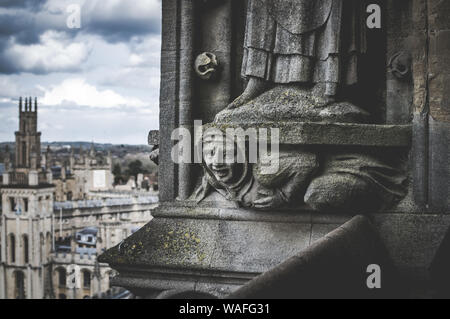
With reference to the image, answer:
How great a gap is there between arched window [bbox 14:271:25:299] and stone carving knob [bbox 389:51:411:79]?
6597cm

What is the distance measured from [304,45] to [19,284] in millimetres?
66878

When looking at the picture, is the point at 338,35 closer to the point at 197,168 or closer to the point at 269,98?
the point at 269,98

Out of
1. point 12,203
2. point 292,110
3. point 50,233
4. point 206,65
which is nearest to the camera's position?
point 292,110

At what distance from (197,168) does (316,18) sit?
1.09 metres

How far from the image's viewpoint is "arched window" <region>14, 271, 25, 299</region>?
65.0 m

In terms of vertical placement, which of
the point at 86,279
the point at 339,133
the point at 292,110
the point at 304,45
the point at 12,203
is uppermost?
the point at 304,45

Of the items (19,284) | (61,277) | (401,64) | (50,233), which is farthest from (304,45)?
(19,284)

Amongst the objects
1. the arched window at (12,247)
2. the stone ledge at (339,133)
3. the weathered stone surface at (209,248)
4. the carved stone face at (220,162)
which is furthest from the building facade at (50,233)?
the stone ledge at (339,133)

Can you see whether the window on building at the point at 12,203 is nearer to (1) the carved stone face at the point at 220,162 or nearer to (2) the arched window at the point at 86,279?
(2) the arched window at the point at 86,279

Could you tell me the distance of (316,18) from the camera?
3.57 metres

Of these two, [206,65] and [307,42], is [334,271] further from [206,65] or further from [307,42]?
[206,65]

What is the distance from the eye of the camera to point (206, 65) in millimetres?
3842
